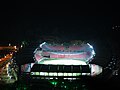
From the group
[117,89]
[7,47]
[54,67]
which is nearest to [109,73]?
[54,67]

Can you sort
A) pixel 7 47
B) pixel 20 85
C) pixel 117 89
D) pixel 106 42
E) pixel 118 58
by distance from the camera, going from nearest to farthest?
pixel 117 89
pixel 20 85
pixel 118 58
pixel 106 42
pixel 7 47

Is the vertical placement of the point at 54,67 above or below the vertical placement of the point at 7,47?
below

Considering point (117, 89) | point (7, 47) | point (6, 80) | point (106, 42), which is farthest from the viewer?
point (7, 47)

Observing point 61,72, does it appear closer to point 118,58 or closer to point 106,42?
point 118,58

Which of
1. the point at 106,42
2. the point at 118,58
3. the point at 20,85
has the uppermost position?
the point at 106,42

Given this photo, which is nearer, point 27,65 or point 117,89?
point 117,89

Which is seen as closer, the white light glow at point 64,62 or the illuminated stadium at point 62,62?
the illuminated stadium at point 62,62

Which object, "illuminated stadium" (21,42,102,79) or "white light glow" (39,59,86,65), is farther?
"white light glow" (39,59,86,65)
